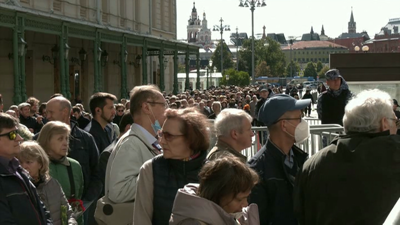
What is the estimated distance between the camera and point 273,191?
4980 mm

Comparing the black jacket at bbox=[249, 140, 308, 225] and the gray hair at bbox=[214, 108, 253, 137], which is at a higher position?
the gray hair at bbox=[214, 108, 253, 137]

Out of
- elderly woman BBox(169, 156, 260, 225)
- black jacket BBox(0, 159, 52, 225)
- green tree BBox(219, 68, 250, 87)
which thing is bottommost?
green tree BBox(219, 68, 250, 87)

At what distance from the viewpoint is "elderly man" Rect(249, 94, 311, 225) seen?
4965 millimetres

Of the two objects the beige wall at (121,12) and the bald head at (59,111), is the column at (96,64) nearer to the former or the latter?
the beige wall at (121,12)

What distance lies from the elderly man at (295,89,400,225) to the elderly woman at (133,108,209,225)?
2.35 ft

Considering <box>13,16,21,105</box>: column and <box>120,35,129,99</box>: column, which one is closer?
<box>13,16,21,105</box>: column

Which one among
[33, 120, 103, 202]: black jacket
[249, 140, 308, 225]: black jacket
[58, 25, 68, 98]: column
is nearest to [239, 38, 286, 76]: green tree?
[58, 25, 68, 98]: column

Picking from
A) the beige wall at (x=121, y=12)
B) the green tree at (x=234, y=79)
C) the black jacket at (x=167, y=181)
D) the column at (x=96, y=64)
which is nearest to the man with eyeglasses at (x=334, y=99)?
the black jacket at (x=167, y=181)

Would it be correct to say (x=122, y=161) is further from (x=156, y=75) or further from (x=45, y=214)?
(x=156, y=75)

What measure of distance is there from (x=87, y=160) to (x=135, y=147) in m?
2.35

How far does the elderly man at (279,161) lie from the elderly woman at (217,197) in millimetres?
1095

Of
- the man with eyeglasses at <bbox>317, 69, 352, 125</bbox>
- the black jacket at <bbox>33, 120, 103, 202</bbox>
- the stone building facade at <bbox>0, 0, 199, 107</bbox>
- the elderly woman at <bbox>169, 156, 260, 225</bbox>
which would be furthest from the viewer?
the stone building facade at <bbox>0, 0, 199, 107</bbox>

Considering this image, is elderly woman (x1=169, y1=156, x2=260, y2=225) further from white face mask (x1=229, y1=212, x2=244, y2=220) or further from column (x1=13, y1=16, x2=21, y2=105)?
column (x1=13, y1=16, x2=21, y2=105)

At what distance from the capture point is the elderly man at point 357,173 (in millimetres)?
4672
